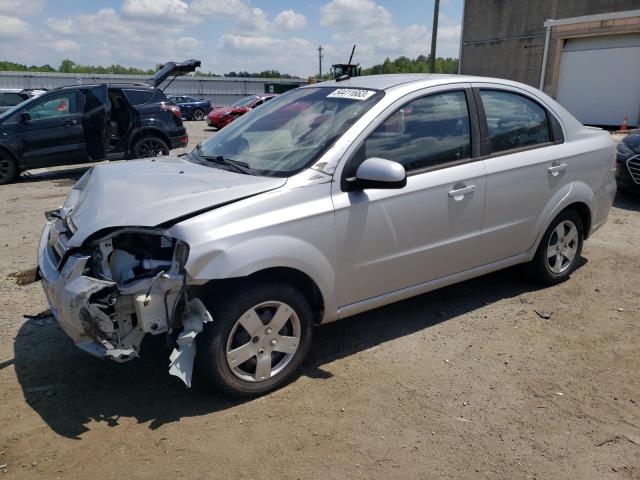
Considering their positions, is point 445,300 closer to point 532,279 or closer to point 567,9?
point 532,279

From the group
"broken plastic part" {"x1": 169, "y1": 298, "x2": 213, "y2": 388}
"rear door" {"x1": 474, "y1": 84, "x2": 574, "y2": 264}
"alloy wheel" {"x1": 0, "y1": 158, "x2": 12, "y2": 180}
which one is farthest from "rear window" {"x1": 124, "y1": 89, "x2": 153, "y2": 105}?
"broken plastic part" {"x1": 169, "y1": 298, "x2": 213, "y2": 388}

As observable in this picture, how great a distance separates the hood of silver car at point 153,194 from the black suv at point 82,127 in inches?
287

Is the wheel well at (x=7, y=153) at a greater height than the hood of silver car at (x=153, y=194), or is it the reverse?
the hood of silver car at (x=153, y=194)

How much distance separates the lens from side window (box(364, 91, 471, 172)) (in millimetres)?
3420

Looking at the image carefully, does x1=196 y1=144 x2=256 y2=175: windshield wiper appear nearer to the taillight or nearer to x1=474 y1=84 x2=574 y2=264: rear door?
x1=474 y1=84 x2=574 y2=264: rear door

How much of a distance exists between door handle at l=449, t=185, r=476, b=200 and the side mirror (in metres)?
0.60

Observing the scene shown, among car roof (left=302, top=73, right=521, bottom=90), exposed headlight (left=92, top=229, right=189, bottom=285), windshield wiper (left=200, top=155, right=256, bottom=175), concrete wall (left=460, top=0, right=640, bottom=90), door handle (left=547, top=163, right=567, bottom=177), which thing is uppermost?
concrete wall (left=460, top=0, right=640, bottom=90)

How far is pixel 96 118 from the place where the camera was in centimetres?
1002

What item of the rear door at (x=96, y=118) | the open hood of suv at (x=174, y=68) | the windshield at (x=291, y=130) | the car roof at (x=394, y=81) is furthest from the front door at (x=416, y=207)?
the open hood of suv at (x=174, y=68)

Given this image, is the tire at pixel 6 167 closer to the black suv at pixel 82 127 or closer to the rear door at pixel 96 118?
the black suv at pixel 82 127

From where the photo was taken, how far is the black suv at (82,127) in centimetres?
985

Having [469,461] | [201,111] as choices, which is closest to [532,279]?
[469,461]

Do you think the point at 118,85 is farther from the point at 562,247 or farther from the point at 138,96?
the point at 562,247

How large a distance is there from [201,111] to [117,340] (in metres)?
26.8
